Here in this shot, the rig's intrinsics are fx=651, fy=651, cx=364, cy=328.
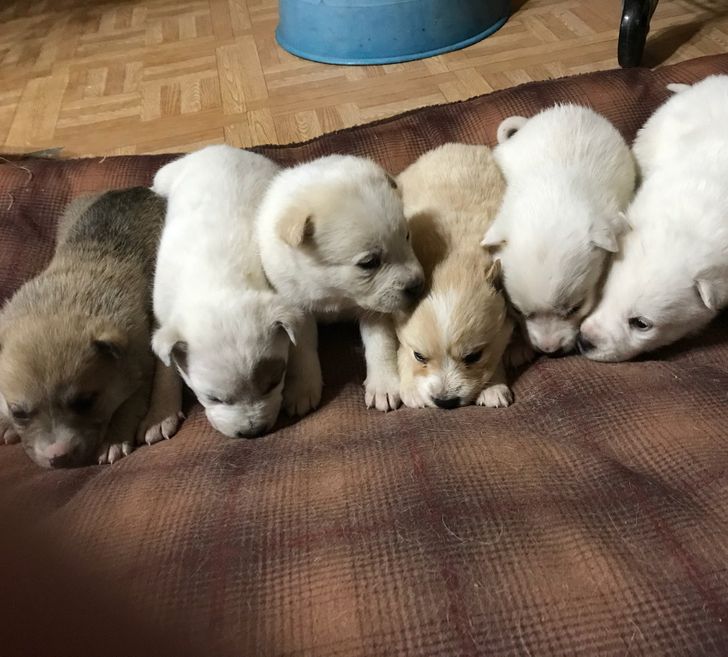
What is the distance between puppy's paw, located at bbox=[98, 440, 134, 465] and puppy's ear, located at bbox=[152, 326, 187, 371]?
1.11ft

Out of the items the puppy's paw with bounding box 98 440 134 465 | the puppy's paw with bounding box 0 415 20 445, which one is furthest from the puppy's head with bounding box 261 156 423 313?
the puppy's paw with bounding box 0 415 20 445

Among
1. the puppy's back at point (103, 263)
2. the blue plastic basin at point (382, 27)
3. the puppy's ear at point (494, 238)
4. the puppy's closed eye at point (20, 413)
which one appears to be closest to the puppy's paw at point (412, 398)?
the puppy's ear at point (494, 238)

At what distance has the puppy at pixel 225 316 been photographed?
6.41 feet

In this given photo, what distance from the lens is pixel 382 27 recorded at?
505cm

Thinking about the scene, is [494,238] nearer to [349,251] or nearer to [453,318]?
[453,318]

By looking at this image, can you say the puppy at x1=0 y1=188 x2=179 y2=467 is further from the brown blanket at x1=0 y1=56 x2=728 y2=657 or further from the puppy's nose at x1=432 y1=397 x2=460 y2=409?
the puppy's nose at x1=432 y1=397 x2=460 y2=409

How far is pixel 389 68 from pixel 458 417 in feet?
12.8

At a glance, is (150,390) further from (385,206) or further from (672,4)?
(672,4)

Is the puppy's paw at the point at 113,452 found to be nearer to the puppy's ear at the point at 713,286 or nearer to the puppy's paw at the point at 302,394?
the puppy's paw at the point at 302,394

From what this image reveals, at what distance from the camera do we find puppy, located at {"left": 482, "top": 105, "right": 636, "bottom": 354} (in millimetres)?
2094

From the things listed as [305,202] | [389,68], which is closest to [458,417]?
[305,202]

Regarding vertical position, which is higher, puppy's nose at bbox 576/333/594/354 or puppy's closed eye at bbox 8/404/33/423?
puppy's closed eye at bbox 8/404/33/423

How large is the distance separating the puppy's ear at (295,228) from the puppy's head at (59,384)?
646 mm

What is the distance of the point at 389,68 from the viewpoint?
5.11 m
